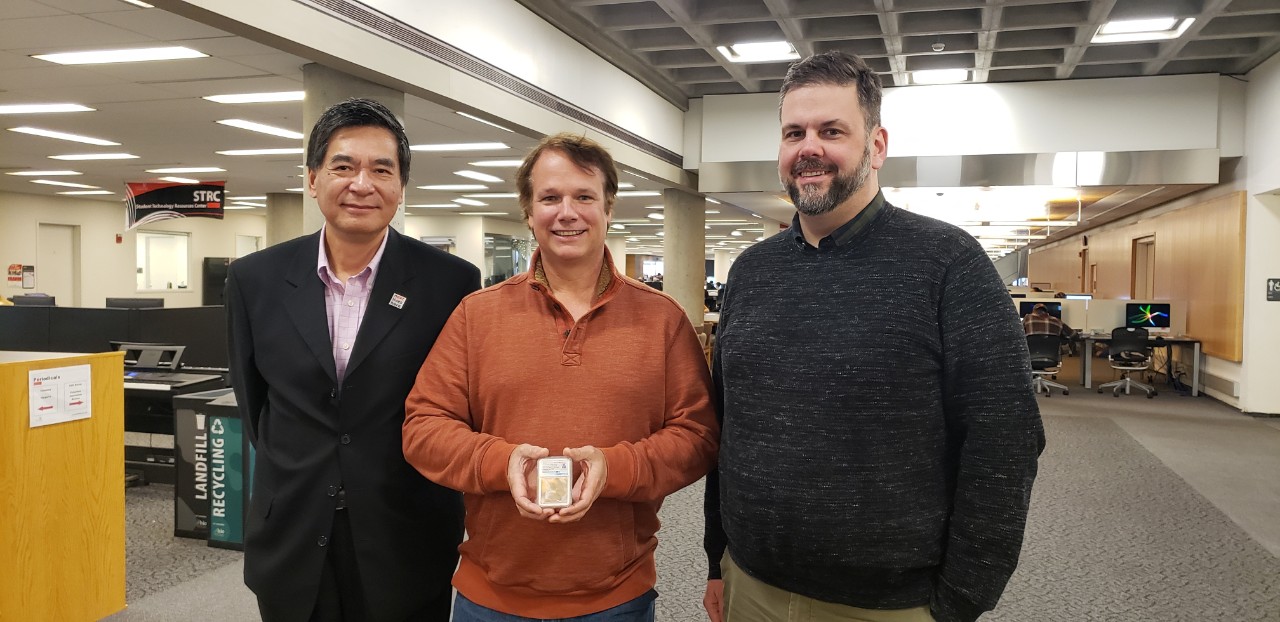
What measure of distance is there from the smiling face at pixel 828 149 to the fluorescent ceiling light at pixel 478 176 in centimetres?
1169

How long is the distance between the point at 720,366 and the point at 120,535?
3.22 meters

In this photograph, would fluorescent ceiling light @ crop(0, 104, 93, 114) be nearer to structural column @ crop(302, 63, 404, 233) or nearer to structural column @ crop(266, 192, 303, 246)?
structural column @ crop(302, 63, 404, 233)

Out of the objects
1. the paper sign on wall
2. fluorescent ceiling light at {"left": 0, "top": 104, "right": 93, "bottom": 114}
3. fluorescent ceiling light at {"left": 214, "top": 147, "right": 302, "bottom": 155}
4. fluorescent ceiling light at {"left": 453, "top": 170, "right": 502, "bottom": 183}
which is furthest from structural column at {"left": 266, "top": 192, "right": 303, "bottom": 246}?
the paper sign on wall

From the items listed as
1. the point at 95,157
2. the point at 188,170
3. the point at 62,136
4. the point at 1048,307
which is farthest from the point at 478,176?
the point at 1048,307

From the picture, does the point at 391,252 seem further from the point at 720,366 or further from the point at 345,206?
the point at 720,366

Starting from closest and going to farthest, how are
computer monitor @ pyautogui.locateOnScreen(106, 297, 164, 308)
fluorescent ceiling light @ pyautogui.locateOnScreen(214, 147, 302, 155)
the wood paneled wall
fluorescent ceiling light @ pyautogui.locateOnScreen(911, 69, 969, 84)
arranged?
computer monitor @ pyautogui.locateOnScreen(106, 297, 164, 308) → fluorescent ceiling light @ pyautogui.locateOnScreen(911, 69, 969, 84) → the wood paneled wall → fluorescent ceiling light @ pyautogui.locateOnScreen(214, 147, 302, 155)

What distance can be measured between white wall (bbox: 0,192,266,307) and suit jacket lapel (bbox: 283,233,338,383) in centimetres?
1924

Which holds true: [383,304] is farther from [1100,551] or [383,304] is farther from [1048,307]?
[1048,307]

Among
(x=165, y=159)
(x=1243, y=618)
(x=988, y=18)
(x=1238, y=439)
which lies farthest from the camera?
(x=165, y=159)

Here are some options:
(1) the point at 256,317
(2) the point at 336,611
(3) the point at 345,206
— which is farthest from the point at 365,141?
(2) the point at 336,611

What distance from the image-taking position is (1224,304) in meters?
10.6

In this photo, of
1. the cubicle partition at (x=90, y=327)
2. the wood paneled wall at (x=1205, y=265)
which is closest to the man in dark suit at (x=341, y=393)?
the cubicle partition at (x=90, y=327)

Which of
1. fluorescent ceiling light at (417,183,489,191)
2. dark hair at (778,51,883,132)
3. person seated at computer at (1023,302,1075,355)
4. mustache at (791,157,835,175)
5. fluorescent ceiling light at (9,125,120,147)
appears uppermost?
fluorescent ceiling light at (417,183,489,191)

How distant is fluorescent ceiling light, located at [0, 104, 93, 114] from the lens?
26.7 ft
